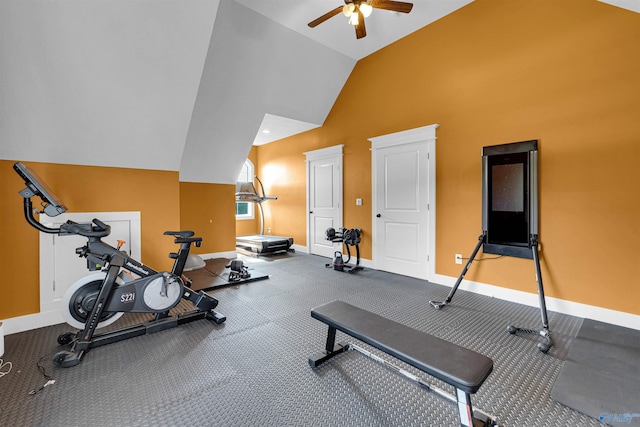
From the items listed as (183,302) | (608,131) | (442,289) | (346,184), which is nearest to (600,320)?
(442,289)

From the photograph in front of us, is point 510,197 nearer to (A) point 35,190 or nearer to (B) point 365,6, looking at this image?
(B) point 365,6

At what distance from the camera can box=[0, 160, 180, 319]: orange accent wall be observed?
263cm

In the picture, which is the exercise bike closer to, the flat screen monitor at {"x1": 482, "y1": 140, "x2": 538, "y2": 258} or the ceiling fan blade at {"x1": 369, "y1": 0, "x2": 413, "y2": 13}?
the ceiling fan blade at {"x1": 369, "y1": 0, "x2": 413, "y2": 13}

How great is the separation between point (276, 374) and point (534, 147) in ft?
11.4

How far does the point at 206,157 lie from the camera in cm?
523

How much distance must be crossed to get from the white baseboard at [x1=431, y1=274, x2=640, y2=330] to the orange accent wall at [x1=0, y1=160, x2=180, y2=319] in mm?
3925

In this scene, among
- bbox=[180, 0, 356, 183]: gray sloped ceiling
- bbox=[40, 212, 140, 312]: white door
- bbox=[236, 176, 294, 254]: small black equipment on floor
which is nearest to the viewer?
bbox=[40, 212, 140, 312]: white door

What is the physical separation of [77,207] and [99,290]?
119cm

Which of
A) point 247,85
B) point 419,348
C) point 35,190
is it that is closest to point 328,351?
point 419,348

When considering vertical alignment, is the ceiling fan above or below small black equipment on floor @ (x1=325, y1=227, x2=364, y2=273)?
above

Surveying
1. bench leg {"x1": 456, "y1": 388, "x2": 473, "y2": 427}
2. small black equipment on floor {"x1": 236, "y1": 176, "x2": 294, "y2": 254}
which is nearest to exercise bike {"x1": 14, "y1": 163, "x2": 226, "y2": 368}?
bench leg {"x1": 456, "y1": 388, "x2": 473, "y2": 427}

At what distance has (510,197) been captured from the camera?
10.9 ft

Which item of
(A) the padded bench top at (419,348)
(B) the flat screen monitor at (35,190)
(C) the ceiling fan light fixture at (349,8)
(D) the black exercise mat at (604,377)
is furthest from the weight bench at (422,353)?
(C) the ceiling fan light fixture at (349,8)

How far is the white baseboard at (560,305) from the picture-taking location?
2.71 metres
